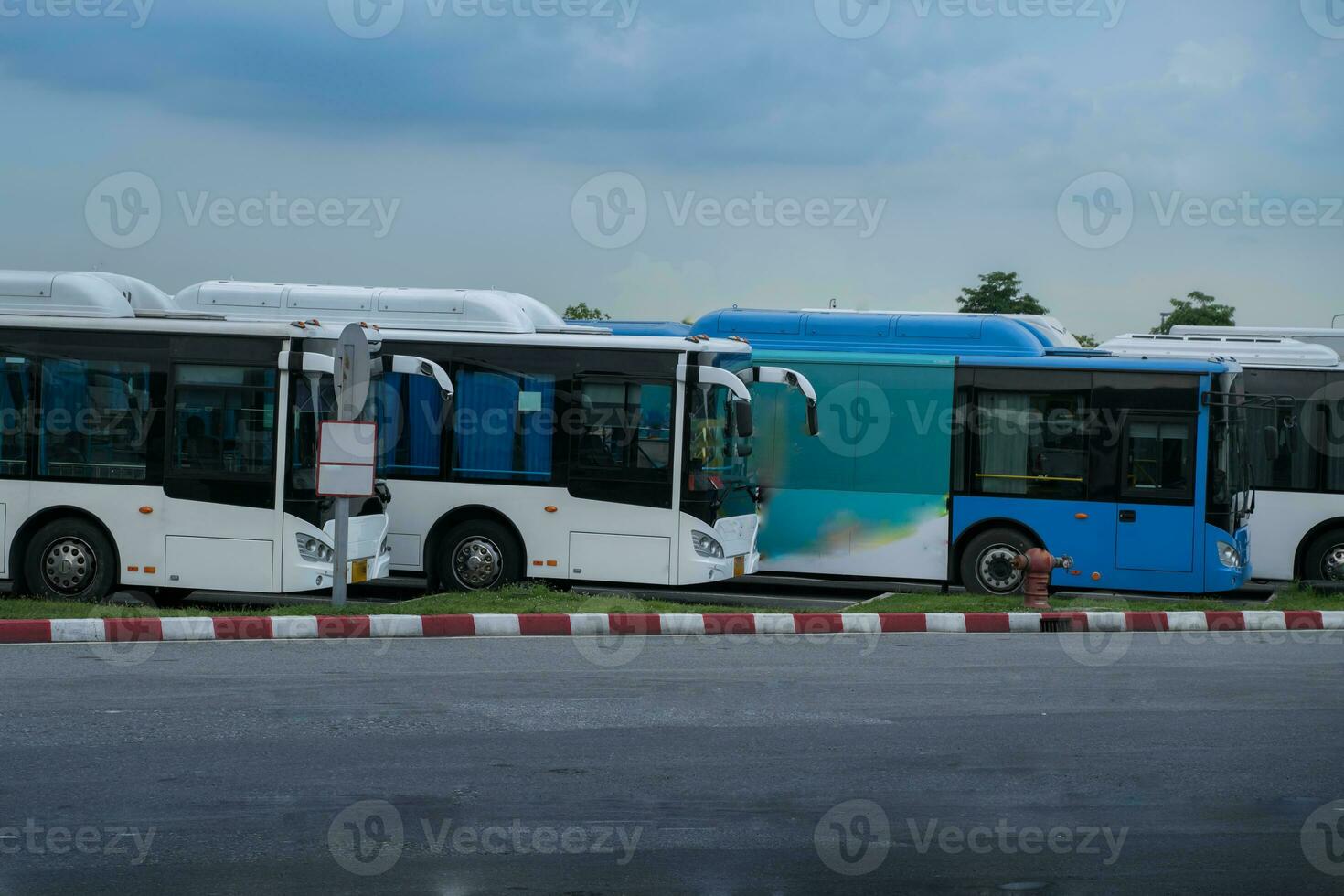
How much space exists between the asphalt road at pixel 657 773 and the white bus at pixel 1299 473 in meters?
6.68

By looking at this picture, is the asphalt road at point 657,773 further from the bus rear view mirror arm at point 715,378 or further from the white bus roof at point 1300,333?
the white bus roof at point 1300,333

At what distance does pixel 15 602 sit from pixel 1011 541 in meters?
10.1

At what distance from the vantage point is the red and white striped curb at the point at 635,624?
12.0 meters

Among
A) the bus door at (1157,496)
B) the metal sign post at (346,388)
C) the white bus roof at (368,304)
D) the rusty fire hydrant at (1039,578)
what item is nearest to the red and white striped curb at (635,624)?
the rusty fire hydrant at (1039,578)

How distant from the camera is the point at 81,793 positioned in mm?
6898

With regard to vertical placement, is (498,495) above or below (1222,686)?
above

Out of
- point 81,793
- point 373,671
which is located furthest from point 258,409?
point 81,793

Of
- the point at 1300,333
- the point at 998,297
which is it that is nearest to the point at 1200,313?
the point at 998,297

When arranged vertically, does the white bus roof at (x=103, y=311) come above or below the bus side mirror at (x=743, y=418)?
above

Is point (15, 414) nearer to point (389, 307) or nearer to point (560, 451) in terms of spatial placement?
point (389, 307)

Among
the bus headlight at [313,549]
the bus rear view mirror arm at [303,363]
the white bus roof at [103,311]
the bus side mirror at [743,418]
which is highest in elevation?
the white bus roof at [103,311]

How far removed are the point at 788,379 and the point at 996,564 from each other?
3151mm

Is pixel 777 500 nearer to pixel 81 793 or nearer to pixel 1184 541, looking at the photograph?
pixel 1184 541

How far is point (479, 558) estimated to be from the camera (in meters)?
15.7
